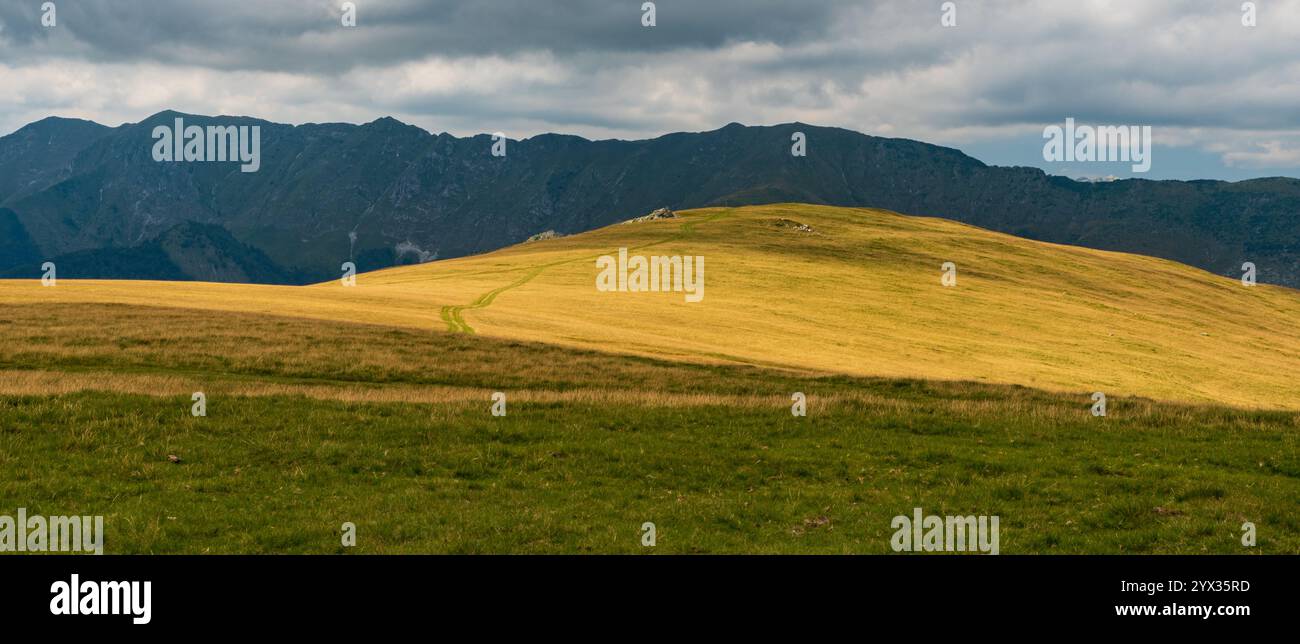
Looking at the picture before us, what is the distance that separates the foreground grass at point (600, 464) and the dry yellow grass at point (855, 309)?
17.6 metres

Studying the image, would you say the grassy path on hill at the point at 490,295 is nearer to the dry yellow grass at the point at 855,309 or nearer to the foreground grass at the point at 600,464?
the dry yellow grass at the point at 855,309

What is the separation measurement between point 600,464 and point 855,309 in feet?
231

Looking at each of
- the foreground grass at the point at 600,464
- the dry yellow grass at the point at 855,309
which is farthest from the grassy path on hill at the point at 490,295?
the foreground grass at the point at 600,464

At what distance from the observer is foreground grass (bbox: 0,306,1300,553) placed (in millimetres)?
21906

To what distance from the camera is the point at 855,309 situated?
94688 millimetres

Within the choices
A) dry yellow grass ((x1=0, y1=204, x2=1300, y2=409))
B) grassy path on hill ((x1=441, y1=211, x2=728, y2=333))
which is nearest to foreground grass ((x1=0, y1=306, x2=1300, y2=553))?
dry yellow grass ((x1=0, y1=204, x2=1300, y2=409))

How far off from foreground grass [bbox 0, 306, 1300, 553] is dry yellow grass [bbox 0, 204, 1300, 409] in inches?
691

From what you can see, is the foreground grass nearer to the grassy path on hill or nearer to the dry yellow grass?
the dry yellow grass

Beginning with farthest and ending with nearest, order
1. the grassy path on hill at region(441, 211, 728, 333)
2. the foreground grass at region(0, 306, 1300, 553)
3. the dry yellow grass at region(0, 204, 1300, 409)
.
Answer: the dry yellow grass at region(0, 204, 1300, 409), the grassy path on hill at region(441, 211, 728, 333), the foreground grass at region(0, 306, 1300, 553)

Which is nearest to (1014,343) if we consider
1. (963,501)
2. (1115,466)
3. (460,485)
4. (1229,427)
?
(1229,427)

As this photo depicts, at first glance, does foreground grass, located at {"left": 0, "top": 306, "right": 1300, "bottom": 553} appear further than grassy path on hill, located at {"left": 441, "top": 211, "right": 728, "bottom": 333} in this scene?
No

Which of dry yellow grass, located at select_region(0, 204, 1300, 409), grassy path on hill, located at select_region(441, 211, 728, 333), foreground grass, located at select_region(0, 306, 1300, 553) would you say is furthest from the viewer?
dry yellow grass, located at select_region(0, 204, 1300, 409)
